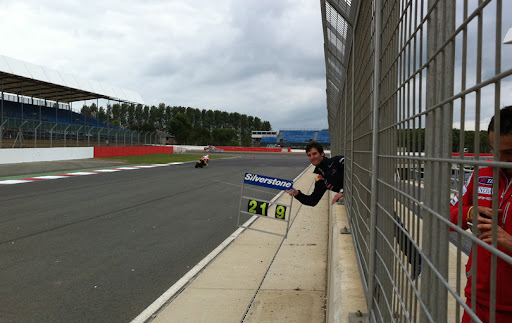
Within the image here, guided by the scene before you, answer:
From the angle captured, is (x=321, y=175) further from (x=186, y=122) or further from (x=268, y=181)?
(x=186, y=122)

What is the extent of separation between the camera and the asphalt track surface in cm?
400

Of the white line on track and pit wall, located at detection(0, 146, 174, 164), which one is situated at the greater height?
pit wall, located at detection(0, 146, 174, 164)

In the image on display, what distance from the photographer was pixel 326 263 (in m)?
5.36

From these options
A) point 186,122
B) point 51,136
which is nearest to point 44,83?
point 51,136

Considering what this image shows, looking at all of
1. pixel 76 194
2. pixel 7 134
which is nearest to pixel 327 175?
pixel 76 194

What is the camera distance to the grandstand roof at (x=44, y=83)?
33244 mm

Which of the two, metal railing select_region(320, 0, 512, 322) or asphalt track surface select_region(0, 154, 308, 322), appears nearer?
metal railing select_region(320, 0, 512, 322)

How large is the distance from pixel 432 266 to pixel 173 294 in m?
3.52

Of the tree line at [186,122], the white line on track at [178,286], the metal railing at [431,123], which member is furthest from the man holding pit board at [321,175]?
the tree line at [186,122]

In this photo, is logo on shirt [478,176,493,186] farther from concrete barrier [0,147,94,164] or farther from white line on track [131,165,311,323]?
concrete barrier [0,147,94,164]

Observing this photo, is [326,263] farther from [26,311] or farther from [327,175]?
[26,311]

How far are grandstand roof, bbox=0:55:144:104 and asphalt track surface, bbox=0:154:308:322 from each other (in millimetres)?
25891

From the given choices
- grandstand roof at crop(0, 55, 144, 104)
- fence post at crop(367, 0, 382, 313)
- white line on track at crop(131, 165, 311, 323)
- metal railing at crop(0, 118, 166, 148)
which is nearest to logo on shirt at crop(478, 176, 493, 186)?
fence post at crop(367, 0, 382, 313)

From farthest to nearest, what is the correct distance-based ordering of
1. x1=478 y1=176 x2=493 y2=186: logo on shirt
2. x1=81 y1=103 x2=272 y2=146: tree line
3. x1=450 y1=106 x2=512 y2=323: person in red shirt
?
x1=81 y1=103 x2=272 y2=146: tree line < x1=478 y1=176 x2=493 y2=186: logo on shirt < x1=450 y1=106 x2=512 y2=323: person in red shirt
